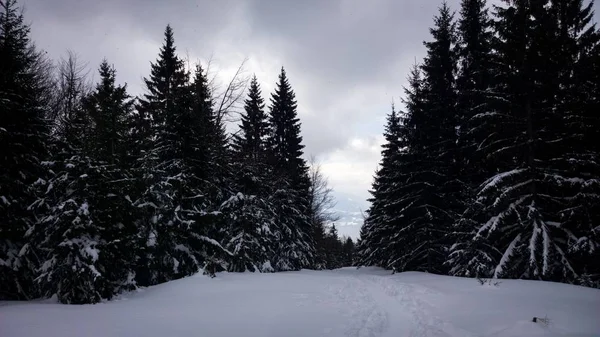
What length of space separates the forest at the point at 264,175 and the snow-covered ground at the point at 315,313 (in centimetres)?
221

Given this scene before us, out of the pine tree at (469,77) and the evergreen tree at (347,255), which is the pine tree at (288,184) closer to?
the pine tree at (469,77)

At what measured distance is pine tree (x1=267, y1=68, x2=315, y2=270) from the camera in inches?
1052

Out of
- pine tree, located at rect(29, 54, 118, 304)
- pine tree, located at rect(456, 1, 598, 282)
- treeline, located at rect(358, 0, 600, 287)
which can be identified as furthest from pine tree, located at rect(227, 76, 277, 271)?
pine tree, located at rect(456, 1, 598, 282)

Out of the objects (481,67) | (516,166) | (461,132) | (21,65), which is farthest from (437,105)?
(21,65)

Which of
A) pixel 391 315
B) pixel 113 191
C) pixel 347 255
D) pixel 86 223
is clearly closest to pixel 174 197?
pixel 113 191

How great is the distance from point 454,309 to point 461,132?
14369 mm

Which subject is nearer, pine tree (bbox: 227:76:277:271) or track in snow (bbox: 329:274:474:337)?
track in snow (bbox: 329:274:474:337)

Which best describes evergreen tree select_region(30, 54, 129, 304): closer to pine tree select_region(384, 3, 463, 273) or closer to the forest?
the forest

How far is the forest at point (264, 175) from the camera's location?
10.1 m

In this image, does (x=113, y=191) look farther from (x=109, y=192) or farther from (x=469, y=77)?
(x=469, y=77)

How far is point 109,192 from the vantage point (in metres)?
10.2

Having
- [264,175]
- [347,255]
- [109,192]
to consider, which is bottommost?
[347,255]

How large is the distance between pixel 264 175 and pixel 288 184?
15.3 feet

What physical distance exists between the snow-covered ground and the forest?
221 centimetres
